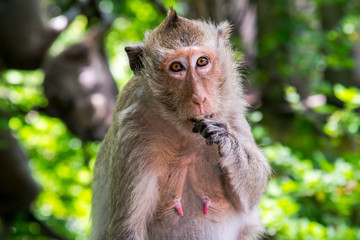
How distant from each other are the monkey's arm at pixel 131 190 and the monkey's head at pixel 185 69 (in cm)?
33

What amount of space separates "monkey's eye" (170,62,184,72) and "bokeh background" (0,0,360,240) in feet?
8.10

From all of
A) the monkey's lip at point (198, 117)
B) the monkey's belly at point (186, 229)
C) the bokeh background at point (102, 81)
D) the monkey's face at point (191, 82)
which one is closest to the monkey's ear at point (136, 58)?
the monkey's face at point (191, 82)

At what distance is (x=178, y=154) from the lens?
3443 mm

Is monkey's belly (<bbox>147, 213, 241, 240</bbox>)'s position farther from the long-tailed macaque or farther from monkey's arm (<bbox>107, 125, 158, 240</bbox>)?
monkey's arm (<bbox>107, 125, 158, 240</bbox>)

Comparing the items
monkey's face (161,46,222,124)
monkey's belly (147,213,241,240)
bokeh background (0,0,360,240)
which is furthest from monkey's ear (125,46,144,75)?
bokeh background (0,0,360,240)

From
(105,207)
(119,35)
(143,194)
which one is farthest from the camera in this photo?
(119,35)

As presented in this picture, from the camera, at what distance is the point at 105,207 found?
12.9ft

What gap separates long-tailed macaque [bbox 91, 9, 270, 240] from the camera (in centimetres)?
321

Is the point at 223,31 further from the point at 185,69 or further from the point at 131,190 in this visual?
the point at 131,190

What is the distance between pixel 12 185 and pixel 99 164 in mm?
4185

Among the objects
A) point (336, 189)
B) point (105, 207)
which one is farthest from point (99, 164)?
point (336, 189)

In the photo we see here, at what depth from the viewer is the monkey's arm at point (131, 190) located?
3299 millimetres

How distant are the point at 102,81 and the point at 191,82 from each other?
5.08m

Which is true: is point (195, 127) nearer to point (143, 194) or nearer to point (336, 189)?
point (143, 194)
